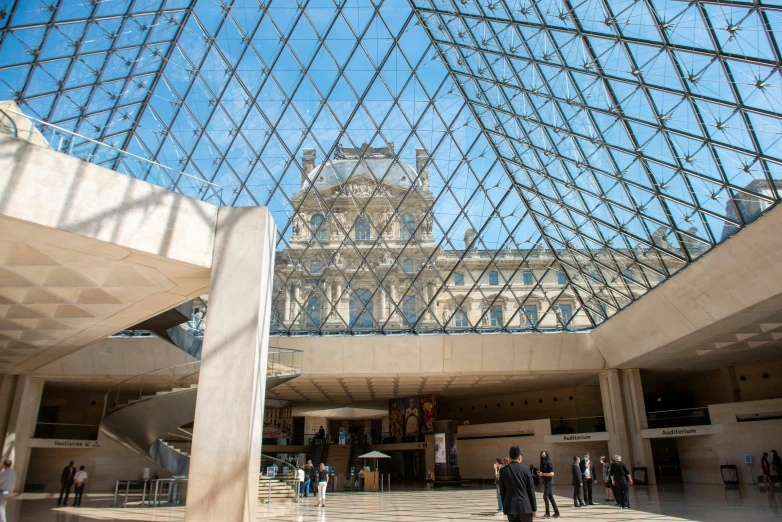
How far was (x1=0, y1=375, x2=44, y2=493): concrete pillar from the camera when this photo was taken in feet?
83.0

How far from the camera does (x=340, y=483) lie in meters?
31.9

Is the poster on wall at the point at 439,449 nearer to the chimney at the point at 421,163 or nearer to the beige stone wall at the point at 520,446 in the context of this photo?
the beige stone wall at the point at 520,446

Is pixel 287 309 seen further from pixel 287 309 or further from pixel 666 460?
pixel 666 460

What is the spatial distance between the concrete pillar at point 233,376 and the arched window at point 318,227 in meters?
16.9

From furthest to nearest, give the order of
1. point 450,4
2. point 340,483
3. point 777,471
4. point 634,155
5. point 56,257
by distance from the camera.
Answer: point 340,483 < point 450,4 < point 777,471 < point 634,155 < point 56,257

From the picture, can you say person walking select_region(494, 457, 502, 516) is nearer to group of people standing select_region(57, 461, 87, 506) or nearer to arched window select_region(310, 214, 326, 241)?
group of people standing select_region(57, 461, 87, 506)

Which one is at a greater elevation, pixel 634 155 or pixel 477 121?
pixel 477 121

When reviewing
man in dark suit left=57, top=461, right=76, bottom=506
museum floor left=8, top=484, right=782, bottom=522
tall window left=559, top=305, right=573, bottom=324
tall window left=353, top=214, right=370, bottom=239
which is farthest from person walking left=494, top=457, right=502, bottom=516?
tall window left=353, top=214, right=370, bottom=239

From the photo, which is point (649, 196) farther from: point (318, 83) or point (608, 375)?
point (318, 83)

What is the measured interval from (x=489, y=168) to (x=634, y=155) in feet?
37.7

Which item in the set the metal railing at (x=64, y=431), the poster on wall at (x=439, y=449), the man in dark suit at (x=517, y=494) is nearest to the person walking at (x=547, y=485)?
the man in dark suit at (x=517, y=494)

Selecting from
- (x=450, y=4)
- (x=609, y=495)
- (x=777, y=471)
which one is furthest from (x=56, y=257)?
(x=777, y=471)

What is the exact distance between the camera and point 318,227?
30062mm

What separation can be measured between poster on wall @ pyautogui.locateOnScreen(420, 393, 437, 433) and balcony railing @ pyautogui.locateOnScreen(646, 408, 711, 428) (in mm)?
12654
